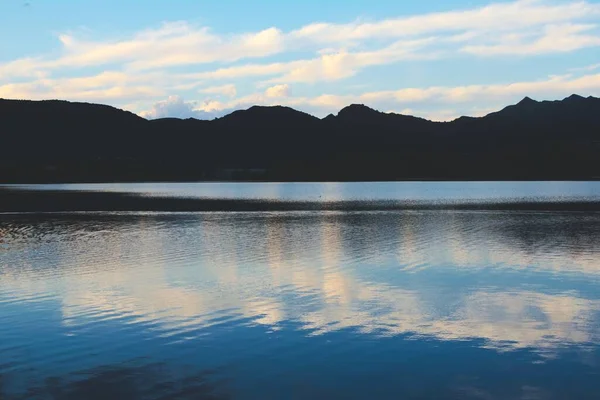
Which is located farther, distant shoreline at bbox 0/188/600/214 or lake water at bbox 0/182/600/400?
distant shoreline at bbox 0/188/600/214

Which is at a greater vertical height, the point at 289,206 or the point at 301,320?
the point at 289,206

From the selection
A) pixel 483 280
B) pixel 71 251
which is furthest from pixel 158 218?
pixel 483 280

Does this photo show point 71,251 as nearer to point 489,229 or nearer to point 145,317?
point 145,317

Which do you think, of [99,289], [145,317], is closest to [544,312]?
[145,317]

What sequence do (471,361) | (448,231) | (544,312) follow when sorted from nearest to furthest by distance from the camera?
(471,361) < (544,312) < (448,231)

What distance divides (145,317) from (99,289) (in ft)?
23.7

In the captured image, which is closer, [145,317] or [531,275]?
[145,317]

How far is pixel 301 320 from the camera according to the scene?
23.4 metres

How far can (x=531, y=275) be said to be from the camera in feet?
111

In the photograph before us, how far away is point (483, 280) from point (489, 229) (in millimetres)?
31943

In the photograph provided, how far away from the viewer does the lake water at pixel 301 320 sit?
16094mm

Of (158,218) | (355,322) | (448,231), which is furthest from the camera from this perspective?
(158,218)

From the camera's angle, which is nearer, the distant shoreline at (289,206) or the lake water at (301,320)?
the lake water at (301,320)

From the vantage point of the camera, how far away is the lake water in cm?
1609
